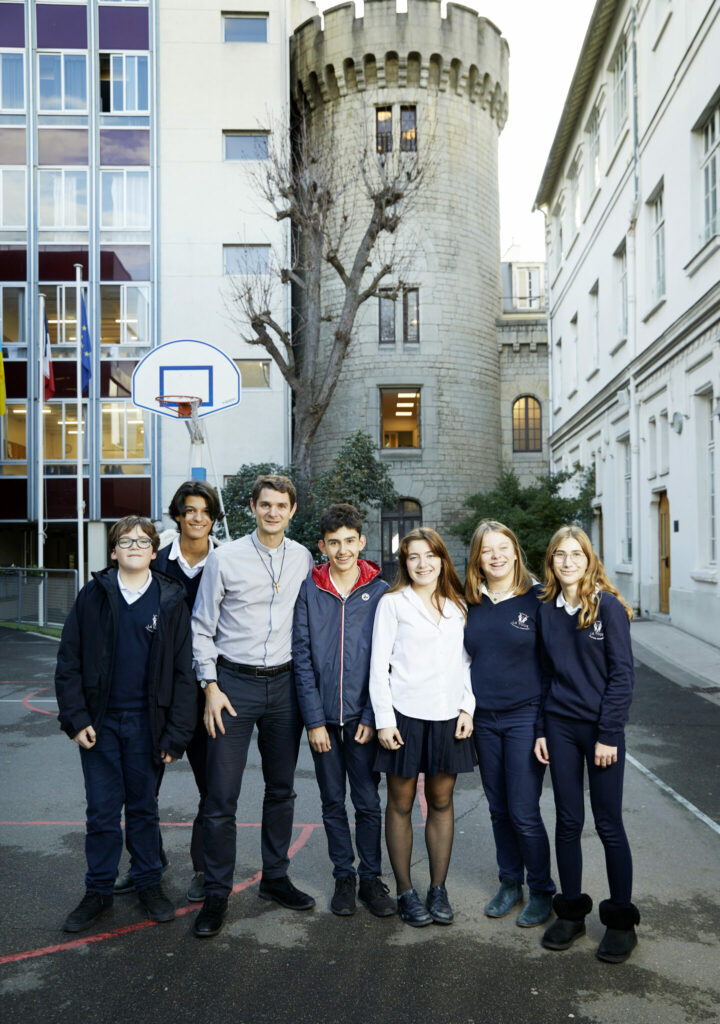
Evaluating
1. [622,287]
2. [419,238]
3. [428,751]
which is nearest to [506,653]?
[428,751]

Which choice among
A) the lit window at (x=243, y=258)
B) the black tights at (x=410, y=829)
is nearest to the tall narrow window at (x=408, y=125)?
the lit window at (x=243, y=258)

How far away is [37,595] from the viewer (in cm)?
1981

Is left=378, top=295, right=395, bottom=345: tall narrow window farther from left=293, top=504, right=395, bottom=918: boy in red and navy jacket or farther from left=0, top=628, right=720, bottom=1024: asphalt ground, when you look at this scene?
left=293, top=504, right=395, bottom=918: boy in red and navy jacket

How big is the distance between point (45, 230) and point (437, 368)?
522 inches

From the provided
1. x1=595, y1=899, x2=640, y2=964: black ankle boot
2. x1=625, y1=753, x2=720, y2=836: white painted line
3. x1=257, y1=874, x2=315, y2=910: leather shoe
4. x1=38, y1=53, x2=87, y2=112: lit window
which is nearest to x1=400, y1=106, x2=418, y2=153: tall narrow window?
x1=38, y1=53, x2=87, y2=112: lit window

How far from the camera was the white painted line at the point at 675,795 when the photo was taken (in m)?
5.99

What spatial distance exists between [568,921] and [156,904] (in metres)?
2.03

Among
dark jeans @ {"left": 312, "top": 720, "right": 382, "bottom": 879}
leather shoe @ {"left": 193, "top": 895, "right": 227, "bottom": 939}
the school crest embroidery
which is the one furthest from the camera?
dark jeans @ {"left": 312, "top": 720, "right": 382, "bottom": 879}

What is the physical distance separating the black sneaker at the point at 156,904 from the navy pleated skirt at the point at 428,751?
1.29 meters

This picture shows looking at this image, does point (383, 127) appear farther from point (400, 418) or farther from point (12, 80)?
point (12, 80)

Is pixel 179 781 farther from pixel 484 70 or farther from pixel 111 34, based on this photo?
pixel 484 70

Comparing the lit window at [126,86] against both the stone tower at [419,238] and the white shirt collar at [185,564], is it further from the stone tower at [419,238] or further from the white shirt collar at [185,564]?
the white shirt collar at [185,564]

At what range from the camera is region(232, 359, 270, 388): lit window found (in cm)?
Result: 2792

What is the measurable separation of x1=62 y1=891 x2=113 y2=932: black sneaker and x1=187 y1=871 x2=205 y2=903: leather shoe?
1.35 ft
